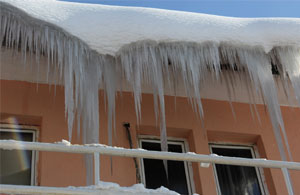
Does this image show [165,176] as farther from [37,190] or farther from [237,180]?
[37,190]

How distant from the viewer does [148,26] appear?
14.1ft

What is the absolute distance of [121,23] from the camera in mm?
4289

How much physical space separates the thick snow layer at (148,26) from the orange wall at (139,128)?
871 mm

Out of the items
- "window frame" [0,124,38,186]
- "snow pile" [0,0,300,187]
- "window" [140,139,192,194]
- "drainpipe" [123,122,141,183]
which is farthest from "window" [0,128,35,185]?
"window" [140,139,192,194]

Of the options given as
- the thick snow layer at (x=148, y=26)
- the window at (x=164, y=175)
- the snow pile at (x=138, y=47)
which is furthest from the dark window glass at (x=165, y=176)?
the thick snow layer at (x=148, y=26)

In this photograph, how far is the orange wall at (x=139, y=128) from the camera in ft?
14.9

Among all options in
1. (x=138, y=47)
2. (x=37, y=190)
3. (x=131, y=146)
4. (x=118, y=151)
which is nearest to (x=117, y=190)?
(x=118, y=151)

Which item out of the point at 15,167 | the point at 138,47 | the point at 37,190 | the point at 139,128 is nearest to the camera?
the point at 37,190

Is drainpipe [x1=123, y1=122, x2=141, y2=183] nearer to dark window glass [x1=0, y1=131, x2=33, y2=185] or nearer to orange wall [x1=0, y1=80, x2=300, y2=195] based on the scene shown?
orange wall [x1=0, y1=80, x2=300, y2=195]

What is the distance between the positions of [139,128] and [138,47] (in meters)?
1.08

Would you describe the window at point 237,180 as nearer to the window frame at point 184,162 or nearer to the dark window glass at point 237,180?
the dark window glass at point 237,180

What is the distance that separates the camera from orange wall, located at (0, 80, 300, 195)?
14.9 feet

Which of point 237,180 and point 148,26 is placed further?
point 237,180

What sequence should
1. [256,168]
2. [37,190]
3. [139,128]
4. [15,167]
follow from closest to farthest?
1. [37,190]
2. [15,167]
3. [139,128]
4. [256,168]
